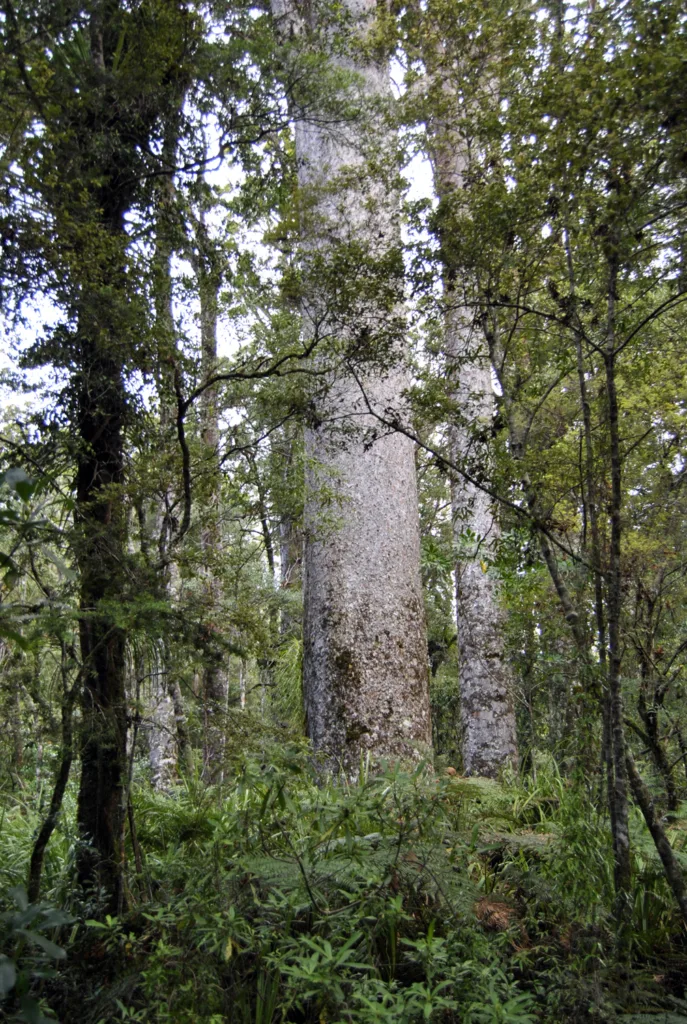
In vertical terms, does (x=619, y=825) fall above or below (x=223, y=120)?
below

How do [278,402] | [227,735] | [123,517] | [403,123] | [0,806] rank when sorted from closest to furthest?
[227,735] → [123,517] → [278,402] → [0,806] → [403,123]

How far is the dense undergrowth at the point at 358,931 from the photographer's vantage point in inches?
93.1

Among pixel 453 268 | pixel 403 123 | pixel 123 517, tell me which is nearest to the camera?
pixel 123 517

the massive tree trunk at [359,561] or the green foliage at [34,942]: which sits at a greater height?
the massive tree trunk at [359,561]

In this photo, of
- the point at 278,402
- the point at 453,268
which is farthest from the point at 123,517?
the point at 453,268

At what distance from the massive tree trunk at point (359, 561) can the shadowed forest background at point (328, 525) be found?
0.03 m

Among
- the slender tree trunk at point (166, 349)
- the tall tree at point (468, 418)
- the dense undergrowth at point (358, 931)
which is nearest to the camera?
the dense undergrowth at point (358, 931)

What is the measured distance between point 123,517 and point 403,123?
336 cm

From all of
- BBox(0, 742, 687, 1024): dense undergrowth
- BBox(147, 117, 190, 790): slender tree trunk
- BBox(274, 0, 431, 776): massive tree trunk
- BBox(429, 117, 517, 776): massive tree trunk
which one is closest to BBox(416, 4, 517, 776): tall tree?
BBox(429, 117, 517, 776): massive tree trunk

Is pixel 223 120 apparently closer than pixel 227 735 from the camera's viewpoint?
No

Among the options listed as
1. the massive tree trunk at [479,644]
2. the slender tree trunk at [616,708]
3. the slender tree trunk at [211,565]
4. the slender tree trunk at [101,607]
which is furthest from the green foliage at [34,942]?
the massive tree trunk at [479,644]

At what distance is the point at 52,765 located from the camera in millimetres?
3172

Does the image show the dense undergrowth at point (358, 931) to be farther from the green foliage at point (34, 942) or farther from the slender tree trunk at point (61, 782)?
the green foliage at point (34, 942)

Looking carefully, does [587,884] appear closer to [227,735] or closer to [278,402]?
[227,735]
